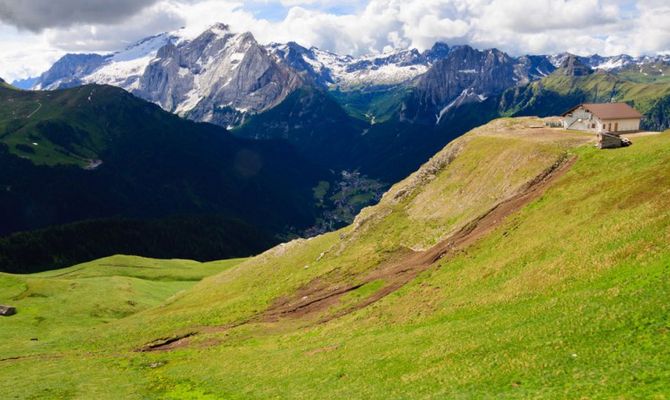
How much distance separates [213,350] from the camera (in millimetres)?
66750

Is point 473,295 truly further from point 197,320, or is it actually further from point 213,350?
point 197,320

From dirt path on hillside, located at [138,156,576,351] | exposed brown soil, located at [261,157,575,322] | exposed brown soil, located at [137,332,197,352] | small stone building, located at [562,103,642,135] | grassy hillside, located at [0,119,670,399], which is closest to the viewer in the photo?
grassy hillside, located at [0,119,670,399]

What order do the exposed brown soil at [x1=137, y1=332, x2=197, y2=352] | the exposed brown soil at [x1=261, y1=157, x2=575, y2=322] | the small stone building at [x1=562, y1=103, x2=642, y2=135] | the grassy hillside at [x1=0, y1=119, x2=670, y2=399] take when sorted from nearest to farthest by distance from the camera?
the grassy hillside at [x1=0, y1=119, x2=670, y2=399] < the exposed brown soil at [x1=261, y1=157, x2=575, y2=322] < the exposed brown soil at [x1=137, y1=332, x2=197, y2=352] < the small stone building at [x1=562, y1=103, x2=642, y2=135]

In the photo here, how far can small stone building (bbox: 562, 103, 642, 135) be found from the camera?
104m

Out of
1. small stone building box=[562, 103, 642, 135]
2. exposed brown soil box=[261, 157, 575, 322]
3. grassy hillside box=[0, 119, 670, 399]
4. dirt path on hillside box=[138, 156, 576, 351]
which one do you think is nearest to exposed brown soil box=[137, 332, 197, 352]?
dirt path on hillside box=[138, 156, 576, 351]

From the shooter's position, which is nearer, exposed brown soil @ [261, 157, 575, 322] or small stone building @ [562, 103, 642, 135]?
exposed brown soil @ [261, 157, 575, 322]

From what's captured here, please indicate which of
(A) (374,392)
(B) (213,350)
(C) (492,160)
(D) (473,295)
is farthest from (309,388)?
(C) (492,160)

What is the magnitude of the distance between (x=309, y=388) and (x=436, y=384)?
496 inches

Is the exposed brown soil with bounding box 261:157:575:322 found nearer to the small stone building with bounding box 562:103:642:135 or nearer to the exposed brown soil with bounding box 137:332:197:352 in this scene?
the exposed brown soil with bounding box 137:332:197:352

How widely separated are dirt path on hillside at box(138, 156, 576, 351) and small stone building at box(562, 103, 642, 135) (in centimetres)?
3906

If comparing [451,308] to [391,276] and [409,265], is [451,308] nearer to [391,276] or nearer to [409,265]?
[391,276]

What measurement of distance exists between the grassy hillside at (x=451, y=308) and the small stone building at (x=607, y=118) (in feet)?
59.0

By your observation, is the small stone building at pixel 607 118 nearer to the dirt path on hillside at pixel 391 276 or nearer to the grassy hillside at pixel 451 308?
the grassy hillside at pixel 451 308

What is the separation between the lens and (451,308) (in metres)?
49.2
